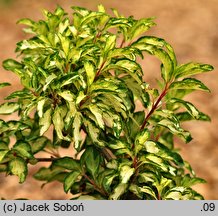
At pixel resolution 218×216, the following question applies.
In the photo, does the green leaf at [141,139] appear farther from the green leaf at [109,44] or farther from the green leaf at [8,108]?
the green leaf at [8,108]

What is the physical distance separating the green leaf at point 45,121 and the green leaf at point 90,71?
196mm

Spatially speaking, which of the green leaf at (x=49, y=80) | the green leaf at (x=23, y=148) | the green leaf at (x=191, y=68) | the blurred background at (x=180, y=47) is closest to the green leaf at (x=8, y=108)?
the green leaf at (x=23, y=148)

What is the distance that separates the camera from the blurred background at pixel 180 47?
3.93m

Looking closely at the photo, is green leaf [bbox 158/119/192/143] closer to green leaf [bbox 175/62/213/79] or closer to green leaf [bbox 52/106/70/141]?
green leaf [bbox 175/62/213/79]

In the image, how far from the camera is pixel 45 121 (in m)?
1.91

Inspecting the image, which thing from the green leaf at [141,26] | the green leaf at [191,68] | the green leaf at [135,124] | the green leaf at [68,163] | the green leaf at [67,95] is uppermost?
the green leaf at [141,26]

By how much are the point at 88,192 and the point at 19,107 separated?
1.66ft

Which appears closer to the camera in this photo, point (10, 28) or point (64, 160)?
point (64, 160)

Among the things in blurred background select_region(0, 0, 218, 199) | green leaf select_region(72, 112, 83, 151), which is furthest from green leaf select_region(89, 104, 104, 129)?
blurred background select_region(0, 0, 218, 199)

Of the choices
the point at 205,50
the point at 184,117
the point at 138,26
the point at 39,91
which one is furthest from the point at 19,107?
the point at 205,50

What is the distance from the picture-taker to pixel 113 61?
6.34 feet
